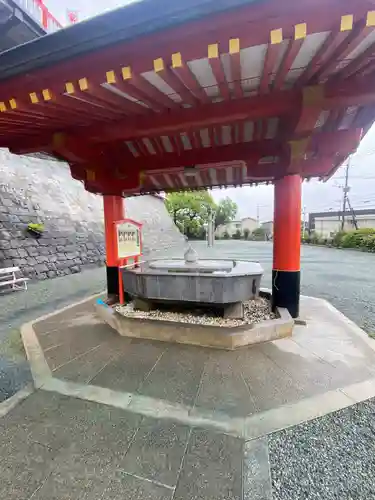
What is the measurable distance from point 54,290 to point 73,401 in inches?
177

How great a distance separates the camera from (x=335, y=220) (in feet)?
96.5

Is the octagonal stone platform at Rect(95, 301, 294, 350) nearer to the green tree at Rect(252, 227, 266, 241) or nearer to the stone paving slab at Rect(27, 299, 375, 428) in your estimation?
the stone paving slab at Rect(27, 299, 375, 428)

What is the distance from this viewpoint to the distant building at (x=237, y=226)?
3694 centimetres

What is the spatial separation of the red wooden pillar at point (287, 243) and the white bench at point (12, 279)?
18.7 ft

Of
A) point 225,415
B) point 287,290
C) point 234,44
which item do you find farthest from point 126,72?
point 287,290

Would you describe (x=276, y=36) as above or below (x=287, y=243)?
above

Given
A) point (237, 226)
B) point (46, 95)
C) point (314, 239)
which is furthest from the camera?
point (237, 226)

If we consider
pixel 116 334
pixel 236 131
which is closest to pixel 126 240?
pixel 116 334

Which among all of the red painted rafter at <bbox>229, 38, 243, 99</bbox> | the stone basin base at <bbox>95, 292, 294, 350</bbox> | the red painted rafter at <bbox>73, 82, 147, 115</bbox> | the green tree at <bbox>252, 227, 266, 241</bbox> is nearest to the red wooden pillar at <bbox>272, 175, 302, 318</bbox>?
the stone basin base at <bbox>95, 292, 294, 350</bbox>

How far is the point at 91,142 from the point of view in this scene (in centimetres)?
251

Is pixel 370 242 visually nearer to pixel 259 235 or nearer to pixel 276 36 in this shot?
pixel 276 36

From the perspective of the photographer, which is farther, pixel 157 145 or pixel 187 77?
pixel 157 145

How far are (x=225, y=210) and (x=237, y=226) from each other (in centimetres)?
771

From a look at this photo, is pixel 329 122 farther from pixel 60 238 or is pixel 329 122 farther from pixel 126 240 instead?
pixel 60 238
